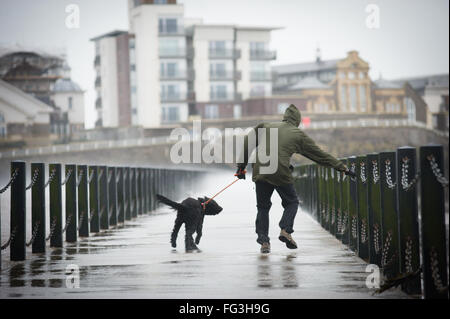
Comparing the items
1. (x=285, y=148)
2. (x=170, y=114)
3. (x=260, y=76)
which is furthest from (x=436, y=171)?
(x=260, y=76)

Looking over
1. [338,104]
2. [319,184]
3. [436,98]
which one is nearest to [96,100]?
[338,104]

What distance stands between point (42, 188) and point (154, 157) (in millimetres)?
79900

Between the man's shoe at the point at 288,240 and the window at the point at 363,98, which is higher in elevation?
the window at the point at 363,98

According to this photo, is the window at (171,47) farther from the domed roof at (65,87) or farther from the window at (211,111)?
the domed roof at (65,87)

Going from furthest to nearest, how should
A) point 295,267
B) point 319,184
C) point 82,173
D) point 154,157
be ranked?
point 154,157, point 319,184, point 82,173, point 295,267

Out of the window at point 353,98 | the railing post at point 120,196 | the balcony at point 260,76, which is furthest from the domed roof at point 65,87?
the railing post at point 120,196

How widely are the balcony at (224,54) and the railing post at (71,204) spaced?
84.4 metres

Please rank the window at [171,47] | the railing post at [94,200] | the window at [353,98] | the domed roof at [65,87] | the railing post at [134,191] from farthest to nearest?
the window at [353,98] → the domed roof at [65,87] → the window at [171,47] → the railing post at [134,191] → the railing post at [94,200]

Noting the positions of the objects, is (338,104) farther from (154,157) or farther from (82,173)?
(82,173)

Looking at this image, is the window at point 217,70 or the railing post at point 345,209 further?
the window at point 217,70

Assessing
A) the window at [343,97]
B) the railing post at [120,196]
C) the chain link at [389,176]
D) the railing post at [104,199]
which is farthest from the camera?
the window at [343,97]

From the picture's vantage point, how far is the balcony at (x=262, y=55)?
98.8 m

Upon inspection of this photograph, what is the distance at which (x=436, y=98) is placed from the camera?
144 meters

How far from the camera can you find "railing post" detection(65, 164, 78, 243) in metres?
12.6
